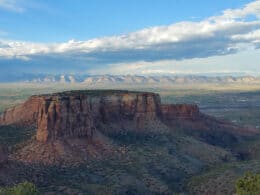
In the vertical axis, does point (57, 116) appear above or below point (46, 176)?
above

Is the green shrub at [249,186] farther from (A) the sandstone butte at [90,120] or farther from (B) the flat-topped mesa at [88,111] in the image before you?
(B) the flat-topped mesa at [88,111]

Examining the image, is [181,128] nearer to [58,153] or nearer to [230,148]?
[230,148]

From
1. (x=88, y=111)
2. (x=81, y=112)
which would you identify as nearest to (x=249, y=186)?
(x=81, y=112)

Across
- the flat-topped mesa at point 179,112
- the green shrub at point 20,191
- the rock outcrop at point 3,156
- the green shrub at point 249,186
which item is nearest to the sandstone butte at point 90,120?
the flat-topped mesa at point 179,112

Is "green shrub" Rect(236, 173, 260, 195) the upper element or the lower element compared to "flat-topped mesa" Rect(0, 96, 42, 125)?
lower

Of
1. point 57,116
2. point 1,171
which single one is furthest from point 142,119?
point 1,171

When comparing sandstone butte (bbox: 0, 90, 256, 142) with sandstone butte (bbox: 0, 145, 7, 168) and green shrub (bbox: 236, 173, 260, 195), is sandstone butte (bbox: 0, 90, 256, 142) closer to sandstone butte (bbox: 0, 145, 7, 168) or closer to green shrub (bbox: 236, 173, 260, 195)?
sandstone butte (bbox: 0, 145, 7, 168)

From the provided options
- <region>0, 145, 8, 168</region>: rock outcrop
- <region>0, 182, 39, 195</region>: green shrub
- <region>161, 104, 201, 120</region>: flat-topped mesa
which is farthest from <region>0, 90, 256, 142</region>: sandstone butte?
<region>0, 182, 39, 195</region>: green shrub
